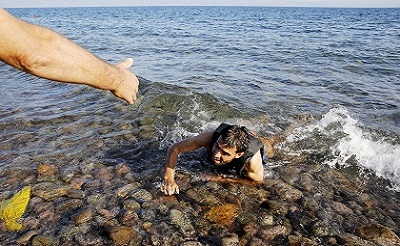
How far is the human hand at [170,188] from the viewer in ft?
16.4

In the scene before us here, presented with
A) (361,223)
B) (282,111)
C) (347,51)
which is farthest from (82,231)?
(347,51)

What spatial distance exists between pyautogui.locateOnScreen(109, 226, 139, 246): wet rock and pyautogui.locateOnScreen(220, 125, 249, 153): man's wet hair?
1769 millimetres

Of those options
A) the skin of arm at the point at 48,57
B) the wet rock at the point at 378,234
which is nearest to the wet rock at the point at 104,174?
the skin of arm at the point at 48,57

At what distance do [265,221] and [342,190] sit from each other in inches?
65.2

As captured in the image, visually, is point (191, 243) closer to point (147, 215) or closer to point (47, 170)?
point (147, 215)

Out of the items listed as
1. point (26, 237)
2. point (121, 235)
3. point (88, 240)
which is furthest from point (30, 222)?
point (121, 235)

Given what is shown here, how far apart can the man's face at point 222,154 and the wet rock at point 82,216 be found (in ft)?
6.25

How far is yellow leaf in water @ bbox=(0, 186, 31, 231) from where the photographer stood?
13.7ft

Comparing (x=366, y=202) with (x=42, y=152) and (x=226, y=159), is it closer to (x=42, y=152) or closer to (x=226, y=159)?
(x=226, y=159)

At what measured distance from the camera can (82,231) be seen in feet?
13.5

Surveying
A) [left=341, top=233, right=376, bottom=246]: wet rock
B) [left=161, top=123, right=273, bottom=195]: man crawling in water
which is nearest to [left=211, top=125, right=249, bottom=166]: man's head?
[left=161, top=123, right=273, bottom=195]: man crawling in water

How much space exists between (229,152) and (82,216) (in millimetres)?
2165

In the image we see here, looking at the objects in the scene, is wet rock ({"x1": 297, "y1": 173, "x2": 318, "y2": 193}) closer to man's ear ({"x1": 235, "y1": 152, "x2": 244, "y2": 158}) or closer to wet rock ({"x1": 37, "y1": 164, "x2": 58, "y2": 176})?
man's ear ({"x1": 235, "y1": 152, "x2": 244, "y2": 158})

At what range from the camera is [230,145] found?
4.99m
